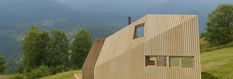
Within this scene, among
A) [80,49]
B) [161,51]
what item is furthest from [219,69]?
[80,49]

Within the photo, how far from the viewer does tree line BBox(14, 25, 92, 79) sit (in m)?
73.6

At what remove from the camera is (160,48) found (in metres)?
25.5

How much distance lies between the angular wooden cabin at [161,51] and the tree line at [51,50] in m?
43.2

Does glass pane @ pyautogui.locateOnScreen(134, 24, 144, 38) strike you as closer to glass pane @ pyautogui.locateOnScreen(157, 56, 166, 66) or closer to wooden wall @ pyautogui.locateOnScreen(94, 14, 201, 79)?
wooden wall @ pyautogui.locateOnScreen(94, 14, 201, 79)

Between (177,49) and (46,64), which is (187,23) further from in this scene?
(46,64)

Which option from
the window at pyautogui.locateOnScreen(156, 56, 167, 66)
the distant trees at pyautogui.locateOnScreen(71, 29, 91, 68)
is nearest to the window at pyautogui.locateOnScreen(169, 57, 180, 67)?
the window at pyautogui.locateOnScreen(156, 56, 167, 66)

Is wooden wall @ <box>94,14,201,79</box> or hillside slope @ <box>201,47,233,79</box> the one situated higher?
wooden wall @ <box>94,14,201,79</box>

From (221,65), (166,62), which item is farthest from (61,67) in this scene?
(166,62)

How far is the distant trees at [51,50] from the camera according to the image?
242 feet

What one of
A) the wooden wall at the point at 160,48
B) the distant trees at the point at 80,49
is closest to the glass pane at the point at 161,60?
the wooden wall at the point at 160,48

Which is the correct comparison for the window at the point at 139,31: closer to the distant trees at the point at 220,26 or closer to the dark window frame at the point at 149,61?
the dark window frame at the point at 149,61

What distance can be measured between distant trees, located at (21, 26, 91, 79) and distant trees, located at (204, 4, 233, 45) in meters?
22.0

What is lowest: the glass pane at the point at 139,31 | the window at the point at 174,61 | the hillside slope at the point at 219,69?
the hillside slope at the point at 219,69

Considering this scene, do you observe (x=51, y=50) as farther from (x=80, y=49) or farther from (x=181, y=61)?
(x=181, y=61)
